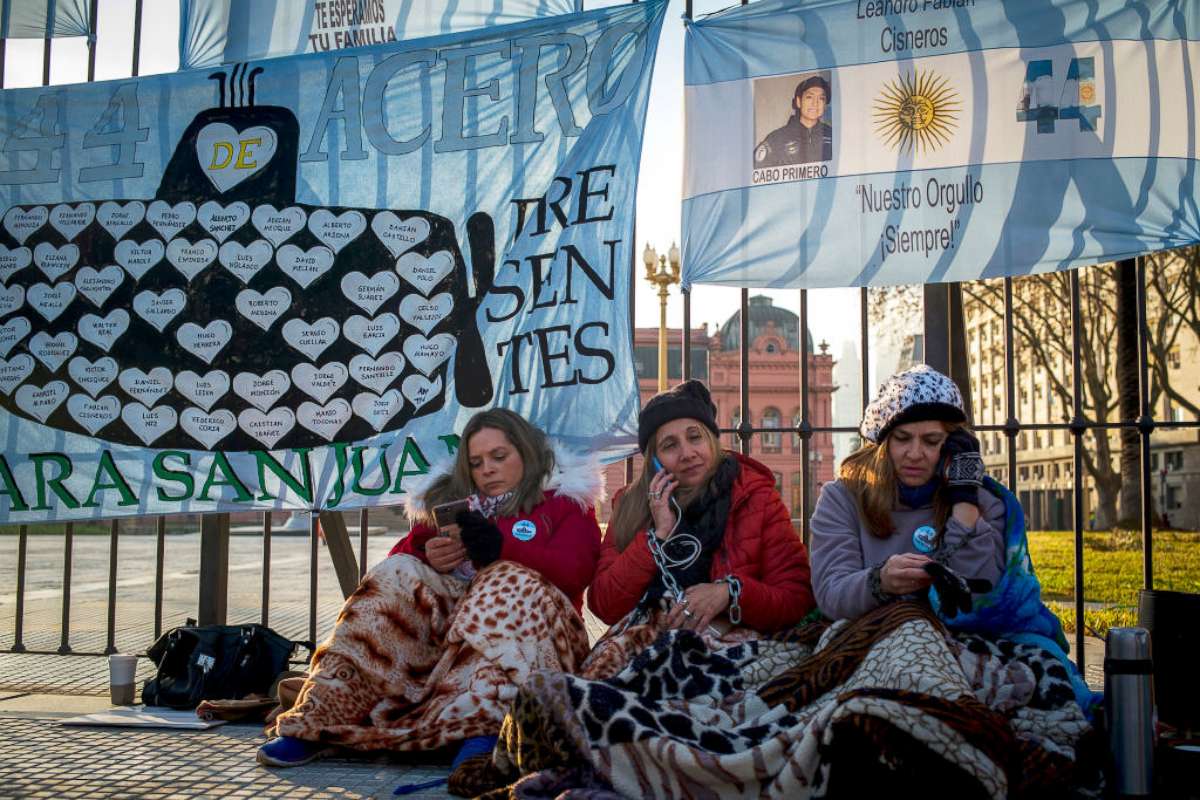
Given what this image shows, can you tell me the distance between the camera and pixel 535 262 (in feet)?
16.1

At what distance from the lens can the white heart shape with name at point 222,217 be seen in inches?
207

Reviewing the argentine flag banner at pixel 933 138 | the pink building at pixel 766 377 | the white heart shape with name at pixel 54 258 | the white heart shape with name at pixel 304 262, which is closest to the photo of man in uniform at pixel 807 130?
the argentine flag banner at pixel 933 138

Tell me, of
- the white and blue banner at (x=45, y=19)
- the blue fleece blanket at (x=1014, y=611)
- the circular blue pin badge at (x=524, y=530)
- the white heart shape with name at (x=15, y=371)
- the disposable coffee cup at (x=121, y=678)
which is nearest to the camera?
the blue fleece blanket at (x=1014, y=611)

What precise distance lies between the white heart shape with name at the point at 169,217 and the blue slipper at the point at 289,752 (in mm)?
2779

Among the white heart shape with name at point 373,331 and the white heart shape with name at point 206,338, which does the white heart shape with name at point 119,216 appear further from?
the white heart shape with name at point 373,331

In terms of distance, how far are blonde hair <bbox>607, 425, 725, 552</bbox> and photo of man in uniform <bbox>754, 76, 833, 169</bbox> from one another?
4.71 ft

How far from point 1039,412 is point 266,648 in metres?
53.9

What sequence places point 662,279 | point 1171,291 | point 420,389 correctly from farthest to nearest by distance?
point 1171,291 < point 662,279 < point 420,389

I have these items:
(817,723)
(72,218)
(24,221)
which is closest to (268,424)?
(72,218)

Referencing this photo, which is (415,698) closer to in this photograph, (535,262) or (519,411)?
(519,411)

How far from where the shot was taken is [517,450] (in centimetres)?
443

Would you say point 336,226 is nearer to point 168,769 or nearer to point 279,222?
point 279,222

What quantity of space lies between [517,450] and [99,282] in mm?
2490

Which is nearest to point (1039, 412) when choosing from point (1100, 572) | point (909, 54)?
point (1100, 572)
